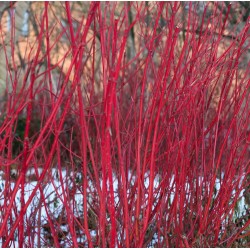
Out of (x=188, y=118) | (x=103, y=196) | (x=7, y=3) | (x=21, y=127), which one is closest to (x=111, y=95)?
(x=103, y=196)

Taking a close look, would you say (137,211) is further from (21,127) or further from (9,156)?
(21,127)

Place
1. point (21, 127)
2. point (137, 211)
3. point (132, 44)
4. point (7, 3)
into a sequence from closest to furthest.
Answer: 1. point (137, 211)
2. point (7, 3)
3. point (21, 127)
4. point (132, 44)

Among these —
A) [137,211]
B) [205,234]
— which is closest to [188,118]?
[137,211]

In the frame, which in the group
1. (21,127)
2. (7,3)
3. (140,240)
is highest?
(7,3)

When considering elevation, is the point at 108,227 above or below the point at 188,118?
below

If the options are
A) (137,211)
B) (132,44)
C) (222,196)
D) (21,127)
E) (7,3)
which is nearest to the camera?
(137,211)

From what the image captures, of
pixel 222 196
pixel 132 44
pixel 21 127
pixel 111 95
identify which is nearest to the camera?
pixel 111 95

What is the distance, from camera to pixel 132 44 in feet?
32.0

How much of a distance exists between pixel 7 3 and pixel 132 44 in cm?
374

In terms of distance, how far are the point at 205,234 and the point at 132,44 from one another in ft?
23.9

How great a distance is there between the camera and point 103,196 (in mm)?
2219

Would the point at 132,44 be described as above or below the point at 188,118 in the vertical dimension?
above

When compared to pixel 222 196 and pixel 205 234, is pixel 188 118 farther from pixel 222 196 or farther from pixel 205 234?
pixel 205 234

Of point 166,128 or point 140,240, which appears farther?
point 166,128
